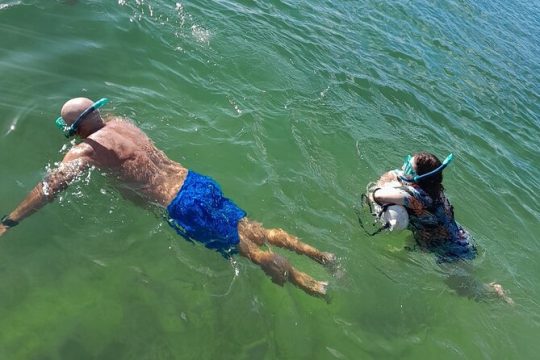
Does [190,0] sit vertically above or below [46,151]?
above

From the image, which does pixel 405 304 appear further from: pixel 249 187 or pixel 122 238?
pixel 122 238

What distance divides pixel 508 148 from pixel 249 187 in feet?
23.4

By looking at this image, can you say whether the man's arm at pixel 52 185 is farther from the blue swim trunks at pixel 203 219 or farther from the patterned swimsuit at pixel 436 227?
the patterned swimsuit at pixel 436 227

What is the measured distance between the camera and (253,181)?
7.57 m

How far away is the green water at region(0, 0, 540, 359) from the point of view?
550 cm

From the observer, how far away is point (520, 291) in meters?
7.74

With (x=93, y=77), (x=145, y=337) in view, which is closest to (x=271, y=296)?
(x=145, y=337)

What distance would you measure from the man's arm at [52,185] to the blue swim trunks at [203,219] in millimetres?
1133

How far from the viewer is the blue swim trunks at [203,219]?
236 inches

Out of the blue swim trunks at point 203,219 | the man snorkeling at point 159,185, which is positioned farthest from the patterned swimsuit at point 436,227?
the blue swim trunks at point 203,219

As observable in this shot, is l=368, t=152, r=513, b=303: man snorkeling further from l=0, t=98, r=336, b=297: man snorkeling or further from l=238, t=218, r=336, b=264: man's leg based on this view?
l=0, t=98, r=336, b=297: man snorkeling

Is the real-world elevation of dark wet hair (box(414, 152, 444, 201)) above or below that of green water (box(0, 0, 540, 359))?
above

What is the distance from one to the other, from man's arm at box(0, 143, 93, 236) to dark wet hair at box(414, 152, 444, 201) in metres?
4.10

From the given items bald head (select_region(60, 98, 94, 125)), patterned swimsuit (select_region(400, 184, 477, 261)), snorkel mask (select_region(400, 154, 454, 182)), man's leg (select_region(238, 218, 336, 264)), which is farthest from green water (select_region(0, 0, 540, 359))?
snorkel mask (select_region(400, 154, 454, 182))
